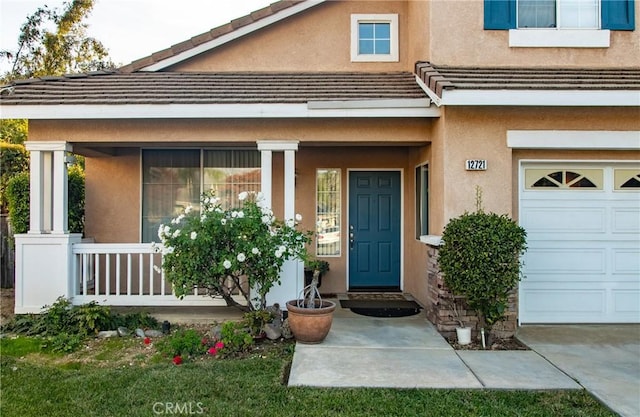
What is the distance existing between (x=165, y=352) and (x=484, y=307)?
392cm

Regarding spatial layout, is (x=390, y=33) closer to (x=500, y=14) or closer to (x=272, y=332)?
(x=500, y=14)

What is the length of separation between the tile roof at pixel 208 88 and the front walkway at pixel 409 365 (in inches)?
131

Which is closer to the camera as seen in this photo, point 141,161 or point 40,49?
point 141,161

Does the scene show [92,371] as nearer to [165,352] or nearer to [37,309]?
[165,352]

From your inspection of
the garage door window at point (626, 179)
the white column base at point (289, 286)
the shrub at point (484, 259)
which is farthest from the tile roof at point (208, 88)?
the garage door window at point (626, 179)

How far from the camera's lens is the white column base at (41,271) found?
6.58 metres

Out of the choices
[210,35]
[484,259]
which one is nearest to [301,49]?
[210,35]

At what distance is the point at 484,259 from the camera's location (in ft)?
18.0

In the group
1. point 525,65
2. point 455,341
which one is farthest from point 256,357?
point 525,65

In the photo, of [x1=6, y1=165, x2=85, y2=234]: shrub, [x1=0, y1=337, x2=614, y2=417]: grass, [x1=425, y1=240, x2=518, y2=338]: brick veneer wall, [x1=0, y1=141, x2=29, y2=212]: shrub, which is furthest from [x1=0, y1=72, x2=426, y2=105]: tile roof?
[x1=0, y1=141, x2=29, y2=212]: shrub

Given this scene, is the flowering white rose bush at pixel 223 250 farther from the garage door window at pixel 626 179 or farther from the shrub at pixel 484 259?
the garage door window at pixel 626 179

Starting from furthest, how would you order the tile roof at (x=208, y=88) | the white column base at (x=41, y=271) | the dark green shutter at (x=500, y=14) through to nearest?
the dark green shutter at (x=500, y=14), the white column base at (x=41, y=271), the tile roof at (x=208, y=88)

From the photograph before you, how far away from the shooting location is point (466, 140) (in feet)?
20.4

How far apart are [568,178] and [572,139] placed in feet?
2.04
